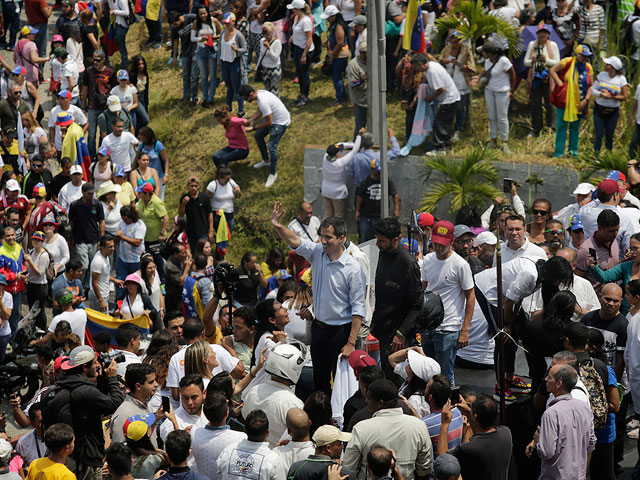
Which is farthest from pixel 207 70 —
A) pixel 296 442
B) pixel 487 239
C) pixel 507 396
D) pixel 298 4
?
pixel 296 442

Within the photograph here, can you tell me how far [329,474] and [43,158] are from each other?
399 inches

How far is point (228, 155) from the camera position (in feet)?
51.3

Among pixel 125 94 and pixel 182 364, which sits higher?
pixel 125 94

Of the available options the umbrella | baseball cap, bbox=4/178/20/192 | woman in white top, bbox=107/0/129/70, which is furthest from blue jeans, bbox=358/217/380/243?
woman in white top, bbox=107/0/129/70

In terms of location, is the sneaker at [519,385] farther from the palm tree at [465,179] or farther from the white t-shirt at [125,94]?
the white t-shirt at [125,94]

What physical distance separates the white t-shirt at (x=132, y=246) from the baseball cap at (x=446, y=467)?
755 centimetres

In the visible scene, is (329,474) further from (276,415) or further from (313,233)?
(313,233)

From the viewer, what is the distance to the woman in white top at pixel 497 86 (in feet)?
46.0

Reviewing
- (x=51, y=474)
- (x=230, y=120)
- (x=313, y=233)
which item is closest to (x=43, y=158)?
(x=230, y=120)

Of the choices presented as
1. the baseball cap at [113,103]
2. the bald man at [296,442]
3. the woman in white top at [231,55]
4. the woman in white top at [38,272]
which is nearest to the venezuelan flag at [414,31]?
the woman in white top at [231,55]

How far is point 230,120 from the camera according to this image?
50.5 feet

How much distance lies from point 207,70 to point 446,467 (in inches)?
504

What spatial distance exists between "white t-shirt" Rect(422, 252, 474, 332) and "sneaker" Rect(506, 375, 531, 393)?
0.72m

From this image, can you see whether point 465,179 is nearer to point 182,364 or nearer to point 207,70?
point 207,70
